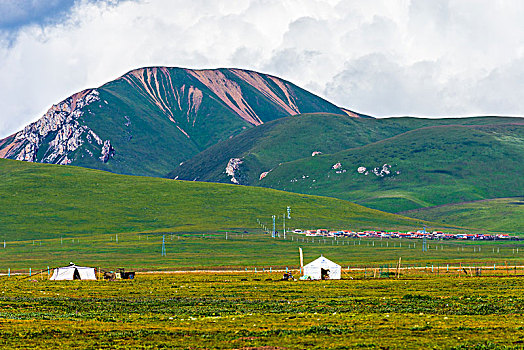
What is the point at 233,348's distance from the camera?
3428 cm

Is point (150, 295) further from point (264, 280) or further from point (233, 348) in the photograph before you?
point (233, 348)

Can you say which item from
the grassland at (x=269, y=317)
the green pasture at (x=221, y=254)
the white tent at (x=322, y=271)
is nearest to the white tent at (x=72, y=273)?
the grassland at (x=269, y=317)

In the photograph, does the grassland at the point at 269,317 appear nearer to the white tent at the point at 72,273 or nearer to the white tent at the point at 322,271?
the white tent at the point at 322,271

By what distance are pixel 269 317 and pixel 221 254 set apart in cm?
12521

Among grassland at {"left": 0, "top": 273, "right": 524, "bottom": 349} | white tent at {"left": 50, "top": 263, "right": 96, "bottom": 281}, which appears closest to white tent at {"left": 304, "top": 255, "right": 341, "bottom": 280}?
grassland at {"left": 0, "top": 273, "right": 524, "bottom": 349}

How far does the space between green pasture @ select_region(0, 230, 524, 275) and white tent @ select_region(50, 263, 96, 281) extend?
25.7 m

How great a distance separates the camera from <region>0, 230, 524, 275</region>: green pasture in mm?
145750

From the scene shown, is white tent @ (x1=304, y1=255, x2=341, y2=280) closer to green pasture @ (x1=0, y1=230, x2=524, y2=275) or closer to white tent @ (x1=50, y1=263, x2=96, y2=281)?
green pasture @ (x1=0, y1=230, x2=524, y2=275)

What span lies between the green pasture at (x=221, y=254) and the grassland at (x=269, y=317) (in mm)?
57467

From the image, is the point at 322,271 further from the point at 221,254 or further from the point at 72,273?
the point at 221,254

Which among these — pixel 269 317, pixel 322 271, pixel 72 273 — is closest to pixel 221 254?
pixel 72 273

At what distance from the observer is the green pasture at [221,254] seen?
478 ft

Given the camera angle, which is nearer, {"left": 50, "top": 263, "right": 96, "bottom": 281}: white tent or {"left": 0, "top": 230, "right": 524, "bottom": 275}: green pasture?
{"left": 50, "top": 263, "right": 96, "bottom": 281}: white tent

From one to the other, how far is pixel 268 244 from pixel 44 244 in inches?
2416
